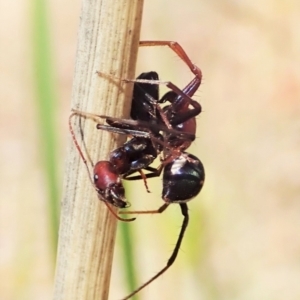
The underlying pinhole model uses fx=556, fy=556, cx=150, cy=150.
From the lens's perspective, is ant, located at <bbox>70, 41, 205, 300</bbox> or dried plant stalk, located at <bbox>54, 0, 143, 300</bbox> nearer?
dried plant stalk, located at <bbox>54, 0, 143, 300</bbox>

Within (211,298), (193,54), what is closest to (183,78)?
(193,54)

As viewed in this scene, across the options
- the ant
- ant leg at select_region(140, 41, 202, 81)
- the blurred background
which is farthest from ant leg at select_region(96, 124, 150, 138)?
the blurred background

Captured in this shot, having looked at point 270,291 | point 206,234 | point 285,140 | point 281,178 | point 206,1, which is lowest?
point 270,291

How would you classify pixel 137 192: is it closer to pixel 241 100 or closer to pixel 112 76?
pixel 241 100

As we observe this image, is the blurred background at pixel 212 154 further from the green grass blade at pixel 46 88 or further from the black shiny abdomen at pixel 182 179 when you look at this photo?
the black shiny abdomen at pixel 182 179

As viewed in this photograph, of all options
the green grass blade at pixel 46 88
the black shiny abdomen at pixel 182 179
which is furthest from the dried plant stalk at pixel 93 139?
the green grass blade at pixel 46 88

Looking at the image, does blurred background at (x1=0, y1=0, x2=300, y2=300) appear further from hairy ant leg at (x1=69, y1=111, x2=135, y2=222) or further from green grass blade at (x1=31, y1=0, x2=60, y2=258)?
hairy ant leg at (x1=69, y1=111, x2=135, y2=222)
